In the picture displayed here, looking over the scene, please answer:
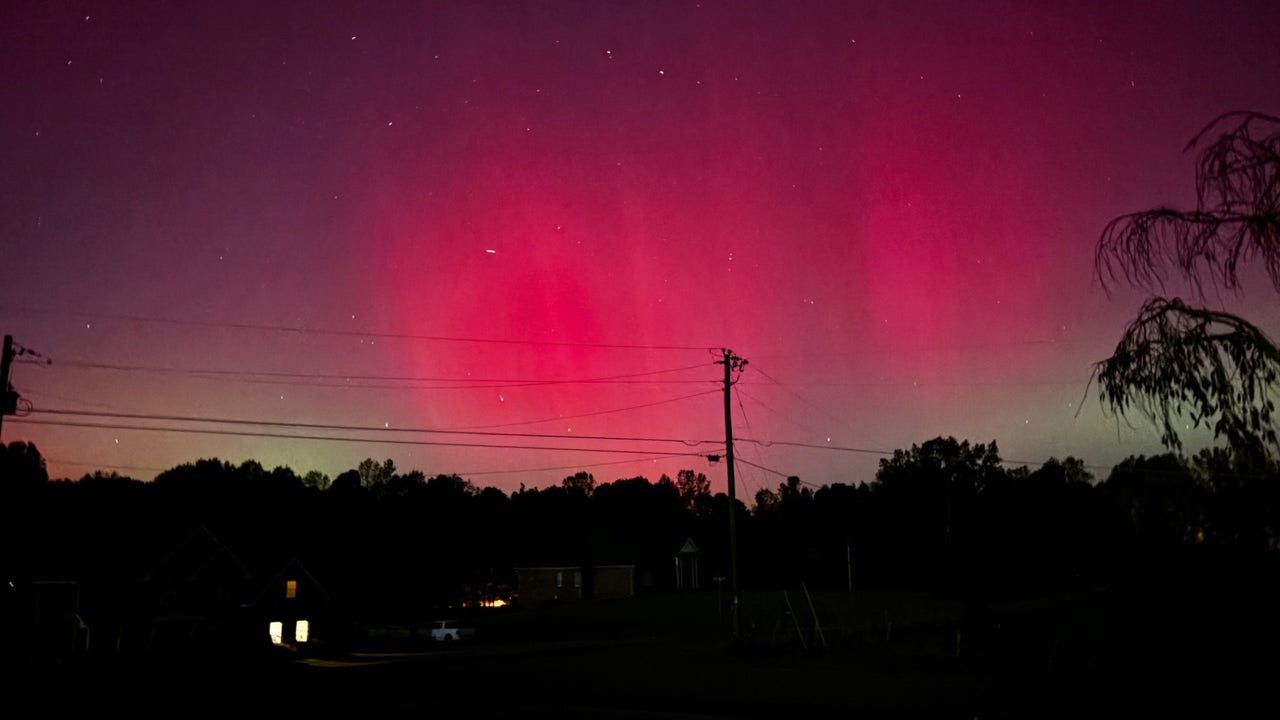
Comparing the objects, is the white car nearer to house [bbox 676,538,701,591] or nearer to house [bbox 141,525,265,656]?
house [bbox 141,525,265,656]

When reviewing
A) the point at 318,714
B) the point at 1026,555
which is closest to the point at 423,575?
the point at 1026,555

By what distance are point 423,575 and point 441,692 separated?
58.0 metres

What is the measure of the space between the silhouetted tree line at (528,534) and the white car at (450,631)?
14439mm

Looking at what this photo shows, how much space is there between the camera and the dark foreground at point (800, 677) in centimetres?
2119

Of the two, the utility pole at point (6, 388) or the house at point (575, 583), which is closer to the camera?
the utility pole at point (6, 388)

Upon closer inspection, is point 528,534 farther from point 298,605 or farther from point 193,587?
point 193,587

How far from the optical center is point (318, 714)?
19.8 m

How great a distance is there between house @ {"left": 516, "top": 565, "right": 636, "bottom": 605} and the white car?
24170mm

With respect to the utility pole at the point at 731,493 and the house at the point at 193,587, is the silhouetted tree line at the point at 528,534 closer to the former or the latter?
the house at the point at 193,587

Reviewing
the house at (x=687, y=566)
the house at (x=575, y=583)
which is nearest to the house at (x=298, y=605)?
the house at (x=575, y=583)

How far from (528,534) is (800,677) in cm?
8057

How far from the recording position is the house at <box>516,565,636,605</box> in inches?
3319

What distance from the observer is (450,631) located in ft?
196

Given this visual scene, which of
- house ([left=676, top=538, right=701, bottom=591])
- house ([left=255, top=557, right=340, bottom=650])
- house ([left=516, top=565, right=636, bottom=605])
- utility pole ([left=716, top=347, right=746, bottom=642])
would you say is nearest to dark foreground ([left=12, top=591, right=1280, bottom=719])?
utility pole ([left=716, top=347, right=746, bottom=642])
